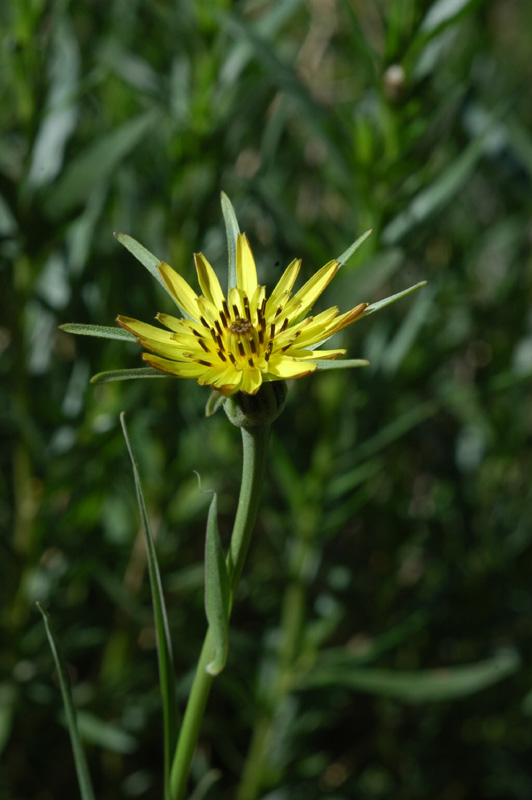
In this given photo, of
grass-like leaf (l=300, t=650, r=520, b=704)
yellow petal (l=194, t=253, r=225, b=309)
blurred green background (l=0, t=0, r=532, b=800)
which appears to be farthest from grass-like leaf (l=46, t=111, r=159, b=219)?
grass-like leaf (l=300, t=650, r=520, b=704)

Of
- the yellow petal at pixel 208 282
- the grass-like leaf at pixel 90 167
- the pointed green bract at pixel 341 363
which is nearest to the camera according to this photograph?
the pointed green bract at pixel 341 363

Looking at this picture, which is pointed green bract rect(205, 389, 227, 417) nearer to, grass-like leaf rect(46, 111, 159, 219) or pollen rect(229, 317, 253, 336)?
pollen rect(229, 317, 253, 336)

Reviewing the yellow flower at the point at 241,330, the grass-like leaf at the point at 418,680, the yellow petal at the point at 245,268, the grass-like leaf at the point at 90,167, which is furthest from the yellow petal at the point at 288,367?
the grass-like leaf at the point at 418,680

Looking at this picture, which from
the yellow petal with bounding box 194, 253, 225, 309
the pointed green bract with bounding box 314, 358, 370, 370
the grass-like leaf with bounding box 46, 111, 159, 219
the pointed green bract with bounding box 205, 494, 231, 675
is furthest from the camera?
the grass-like leaf with bounding box 46, 111, 159, 219

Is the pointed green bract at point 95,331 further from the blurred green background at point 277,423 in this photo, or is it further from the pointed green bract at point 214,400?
the blurred green background at point 277,423

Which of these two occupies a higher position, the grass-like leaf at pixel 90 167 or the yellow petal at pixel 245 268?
the grass-like leaf at pixel 90 167

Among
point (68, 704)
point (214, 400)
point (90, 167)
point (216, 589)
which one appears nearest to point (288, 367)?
point (214, 400)

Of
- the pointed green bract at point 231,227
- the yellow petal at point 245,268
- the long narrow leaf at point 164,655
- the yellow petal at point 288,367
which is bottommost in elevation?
the long narrow leaf at point 164,655
